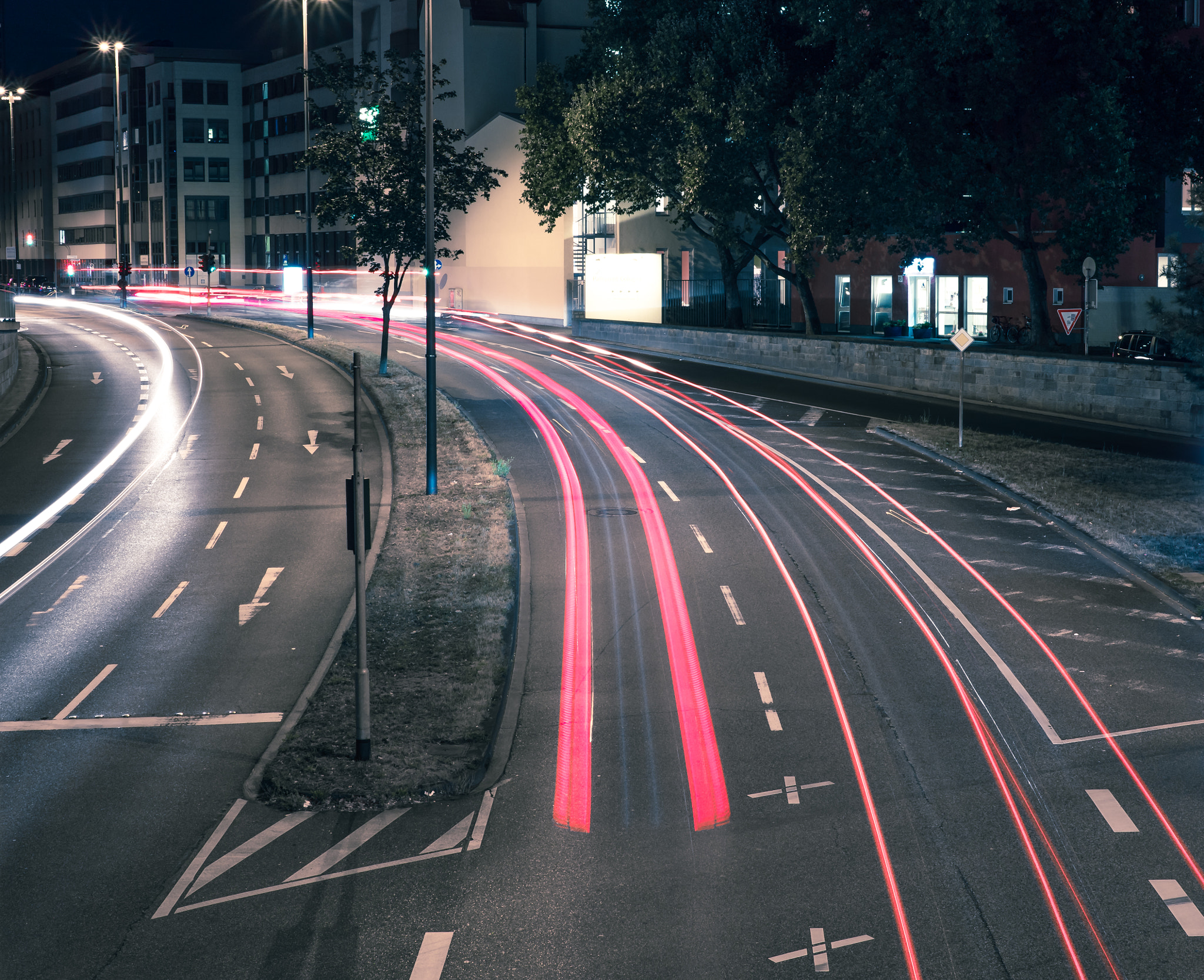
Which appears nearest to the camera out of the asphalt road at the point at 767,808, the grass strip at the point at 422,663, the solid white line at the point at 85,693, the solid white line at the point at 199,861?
the asphalt road at the point at 767,808

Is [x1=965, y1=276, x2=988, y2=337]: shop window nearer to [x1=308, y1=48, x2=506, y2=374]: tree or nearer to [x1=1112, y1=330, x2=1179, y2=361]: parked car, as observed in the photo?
[x1=1112, y1=330, x2=1179, y2=361]: parked car

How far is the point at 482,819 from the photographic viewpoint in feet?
35.8

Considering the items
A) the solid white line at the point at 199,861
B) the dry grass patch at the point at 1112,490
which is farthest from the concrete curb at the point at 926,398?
the solid white line at the point at 199,861

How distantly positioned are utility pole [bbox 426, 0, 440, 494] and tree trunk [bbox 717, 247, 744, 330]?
29598 mm

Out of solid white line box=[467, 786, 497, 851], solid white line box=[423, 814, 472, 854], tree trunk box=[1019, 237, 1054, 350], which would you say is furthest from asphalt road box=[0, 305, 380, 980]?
tree trunk box=[1019, 237, 1054, 350]

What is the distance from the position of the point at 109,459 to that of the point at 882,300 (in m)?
37.2

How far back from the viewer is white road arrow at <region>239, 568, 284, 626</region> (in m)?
17.5

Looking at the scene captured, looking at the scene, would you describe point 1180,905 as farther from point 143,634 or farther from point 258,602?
point 258,602

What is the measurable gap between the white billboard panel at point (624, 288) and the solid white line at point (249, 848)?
53.1 metres

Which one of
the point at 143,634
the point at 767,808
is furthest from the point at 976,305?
the point at 767,808

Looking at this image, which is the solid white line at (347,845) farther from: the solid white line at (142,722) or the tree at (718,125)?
the tree at (718,125)

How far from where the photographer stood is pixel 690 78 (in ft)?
152

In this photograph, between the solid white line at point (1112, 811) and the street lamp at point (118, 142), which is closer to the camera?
the solid white line at point (1112, 811)

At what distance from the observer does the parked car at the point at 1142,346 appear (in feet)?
128
